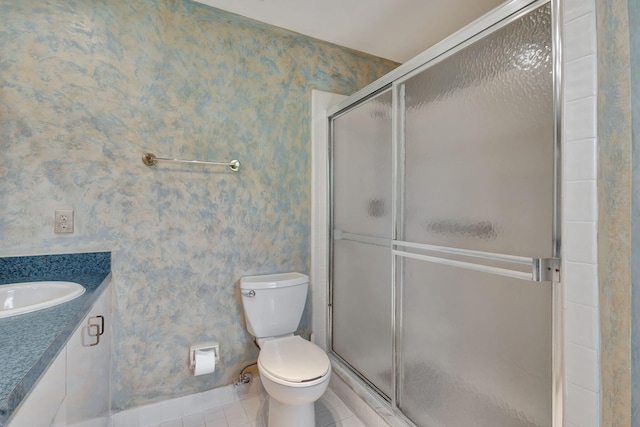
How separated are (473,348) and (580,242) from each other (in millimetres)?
559

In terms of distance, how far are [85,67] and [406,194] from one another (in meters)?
1.74

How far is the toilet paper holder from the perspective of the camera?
1751mm

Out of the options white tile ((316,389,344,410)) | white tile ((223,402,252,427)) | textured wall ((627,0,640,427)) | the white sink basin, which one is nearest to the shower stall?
textured wall ((627,0,640,427))

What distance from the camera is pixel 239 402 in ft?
6.16

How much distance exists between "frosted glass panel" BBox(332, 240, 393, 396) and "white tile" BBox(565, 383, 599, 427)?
0.82 meters

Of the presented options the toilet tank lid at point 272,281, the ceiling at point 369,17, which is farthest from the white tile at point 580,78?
the toilet tank lid at point 272,281

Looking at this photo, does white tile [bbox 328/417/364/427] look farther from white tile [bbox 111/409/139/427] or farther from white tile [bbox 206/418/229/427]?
white tile [bbox 111/409/139/427]

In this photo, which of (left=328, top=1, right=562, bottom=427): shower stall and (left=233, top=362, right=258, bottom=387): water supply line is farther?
(left=233, top=362, right=258, bottom=387): water supply line

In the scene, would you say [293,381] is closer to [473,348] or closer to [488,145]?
[473,348]

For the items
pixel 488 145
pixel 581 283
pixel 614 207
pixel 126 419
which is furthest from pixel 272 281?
pixel 614 207

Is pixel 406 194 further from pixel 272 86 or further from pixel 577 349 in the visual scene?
pixel 272 86

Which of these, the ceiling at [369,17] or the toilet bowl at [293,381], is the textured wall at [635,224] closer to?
the toilet bowl at [293,381]

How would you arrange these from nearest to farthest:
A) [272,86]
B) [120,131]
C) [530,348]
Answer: [530,348], [120,131], [272,86]

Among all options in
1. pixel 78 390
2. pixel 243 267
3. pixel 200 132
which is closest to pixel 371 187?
pixel 243 267
